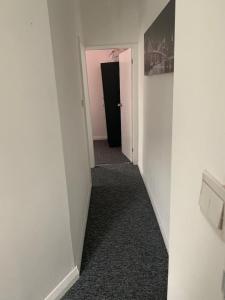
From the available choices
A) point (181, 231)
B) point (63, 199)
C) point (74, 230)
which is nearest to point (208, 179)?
point (181, 231)

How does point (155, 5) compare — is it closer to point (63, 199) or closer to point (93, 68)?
point (63, 199)

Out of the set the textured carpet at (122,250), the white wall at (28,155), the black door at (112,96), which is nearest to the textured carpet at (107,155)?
the black door at (112,96)

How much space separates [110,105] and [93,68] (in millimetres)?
1099

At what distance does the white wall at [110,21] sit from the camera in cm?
352

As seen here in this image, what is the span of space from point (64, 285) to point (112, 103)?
→ 3766 millimetres

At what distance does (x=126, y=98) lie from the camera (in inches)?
163

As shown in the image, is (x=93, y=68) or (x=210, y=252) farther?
(x=93, y=68)

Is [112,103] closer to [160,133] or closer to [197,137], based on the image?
[160,133]

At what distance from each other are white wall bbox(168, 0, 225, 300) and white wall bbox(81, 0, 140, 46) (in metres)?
3.05

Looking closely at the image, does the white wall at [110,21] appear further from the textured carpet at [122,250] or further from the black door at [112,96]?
the textured carpet at [122,250]

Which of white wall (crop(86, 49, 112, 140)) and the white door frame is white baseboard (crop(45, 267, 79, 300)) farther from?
white wall (crop(86, 49, 112, 140))

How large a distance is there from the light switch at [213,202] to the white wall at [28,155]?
999mm

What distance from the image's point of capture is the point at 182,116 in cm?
85

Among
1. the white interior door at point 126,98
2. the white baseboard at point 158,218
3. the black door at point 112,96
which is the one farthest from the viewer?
the black door at point 112,96
